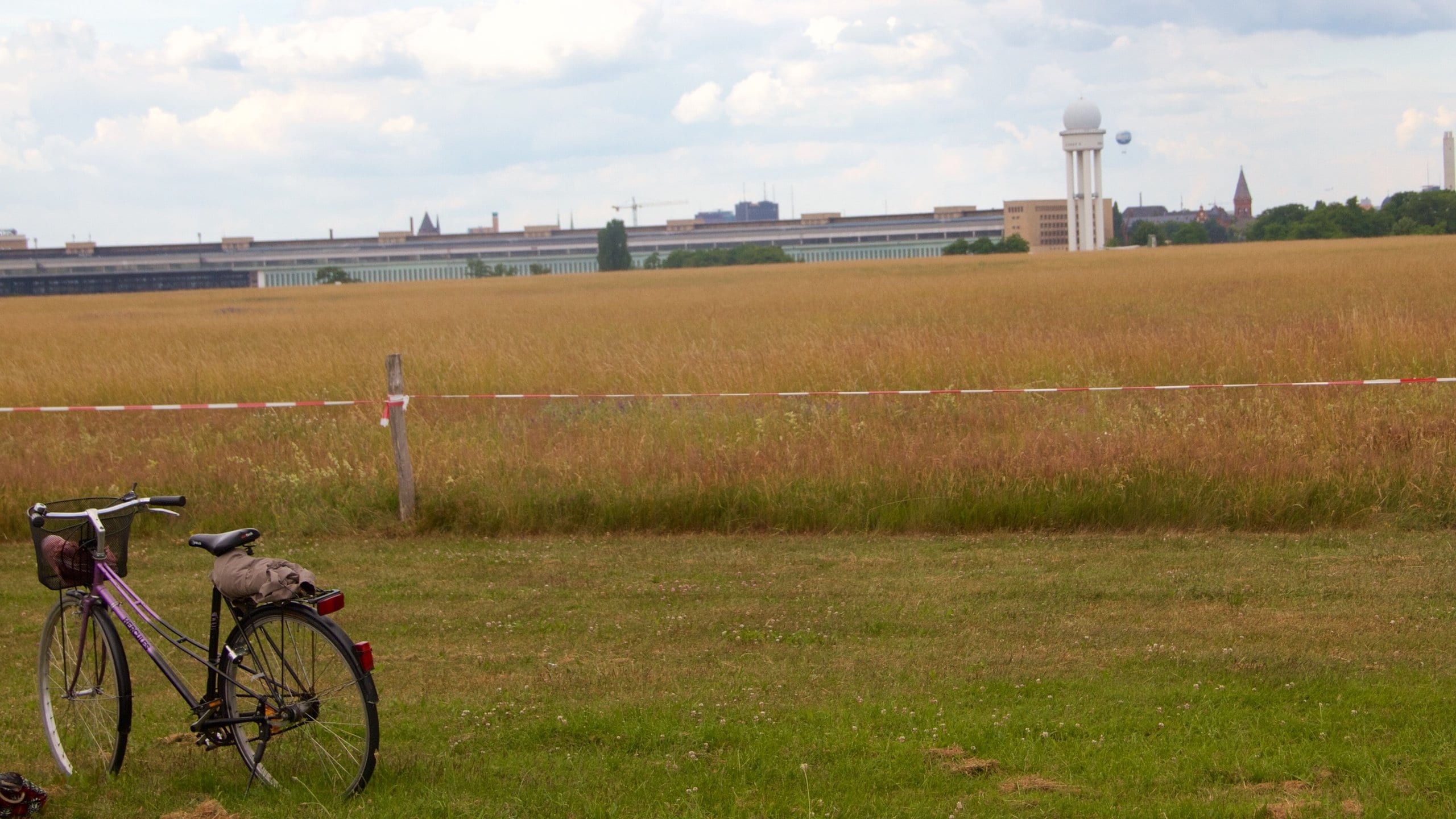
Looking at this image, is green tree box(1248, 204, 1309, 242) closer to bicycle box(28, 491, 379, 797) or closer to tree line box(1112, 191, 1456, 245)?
tree line box(1112, 191, 1456, 245)

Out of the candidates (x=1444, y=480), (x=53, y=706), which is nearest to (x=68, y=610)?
(x=53, y=706)

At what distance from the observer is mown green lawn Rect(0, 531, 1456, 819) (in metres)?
4.78

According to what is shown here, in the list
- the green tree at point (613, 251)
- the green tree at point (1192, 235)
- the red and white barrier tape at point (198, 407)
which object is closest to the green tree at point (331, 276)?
the green tree at point (613, 251)

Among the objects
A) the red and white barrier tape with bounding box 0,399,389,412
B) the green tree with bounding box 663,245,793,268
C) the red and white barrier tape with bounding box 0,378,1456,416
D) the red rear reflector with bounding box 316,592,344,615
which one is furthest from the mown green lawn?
the green tree with bounding box 663,245,793,268

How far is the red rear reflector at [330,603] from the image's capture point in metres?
4.63

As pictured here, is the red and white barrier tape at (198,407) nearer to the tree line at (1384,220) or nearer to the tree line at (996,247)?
the tree line at (1384,220)

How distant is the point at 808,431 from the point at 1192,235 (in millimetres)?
154540

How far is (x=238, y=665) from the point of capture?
4852mm

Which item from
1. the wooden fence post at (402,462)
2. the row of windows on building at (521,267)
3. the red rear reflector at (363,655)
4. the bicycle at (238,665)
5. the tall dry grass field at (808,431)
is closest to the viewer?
the red rear reflector at (363,655)

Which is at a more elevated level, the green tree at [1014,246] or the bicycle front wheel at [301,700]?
the green tree at [1014,246]

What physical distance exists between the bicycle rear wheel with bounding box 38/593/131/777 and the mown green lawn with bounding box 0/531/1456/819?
0.13 m

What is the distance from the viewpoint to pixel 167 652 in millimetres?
6637

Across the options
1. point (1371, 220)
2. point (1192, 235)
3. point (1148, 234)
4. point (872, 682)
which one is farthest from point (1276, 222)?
point (872, 682)

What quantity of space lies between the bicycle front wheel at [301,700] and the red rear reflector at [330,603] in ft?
0.10
